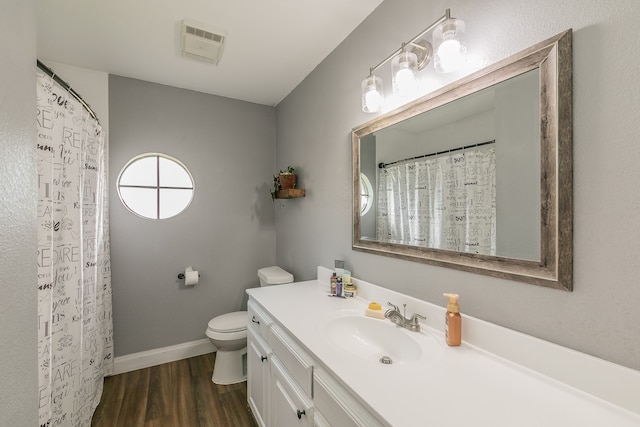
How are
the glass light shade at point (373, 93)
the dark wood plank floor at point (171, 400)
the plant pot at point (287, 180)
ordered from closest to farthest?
the glass light shade at point (373, 93) → the dark wood plank floor at point (171, 400) → the plant pot at point (287, 180)

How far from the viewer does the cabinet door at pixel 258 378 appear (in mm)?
1440

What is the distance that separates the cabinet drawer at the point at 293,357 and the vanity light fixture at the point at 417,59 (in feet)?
4.02

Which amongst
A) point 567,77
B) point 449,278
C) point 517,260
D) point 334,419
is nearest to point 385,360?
point 334,419

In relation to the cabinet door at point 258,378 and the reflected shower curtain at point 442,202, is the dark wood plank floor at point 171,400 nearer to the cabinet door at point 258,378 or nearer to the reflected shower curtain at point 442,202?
the cabinet door at point 258,378

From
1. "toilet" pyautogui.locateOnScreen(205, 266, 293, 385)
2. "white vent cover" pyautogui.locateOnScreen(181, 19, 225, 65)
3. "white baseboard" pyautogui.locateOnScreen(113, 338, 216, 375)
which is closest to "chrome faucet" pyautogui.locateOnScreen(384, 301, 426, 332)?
"toilet" pyautogui.locateOnScreen(205, 266, 293, 385)

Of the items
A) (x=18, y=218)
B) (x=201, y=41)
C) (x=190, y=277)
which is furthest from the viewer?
(x=190, y=277)

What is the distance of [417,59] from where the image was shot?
1255mm

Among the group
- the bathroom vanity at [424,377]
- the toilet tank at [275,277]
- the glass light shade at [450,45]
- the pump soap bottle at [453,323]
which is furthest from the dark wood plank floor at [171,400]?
the glass light shade at [450,45]

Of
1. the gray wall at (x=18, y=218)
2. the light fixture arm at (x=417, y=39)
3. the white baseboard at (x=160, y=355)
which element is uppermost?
the light fixture arm at (x=417, y=39)

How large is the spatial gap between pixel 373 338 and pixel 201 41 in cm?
209

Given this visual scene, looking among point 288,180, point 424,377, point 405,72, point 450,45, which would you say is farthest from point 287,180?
point 424,377

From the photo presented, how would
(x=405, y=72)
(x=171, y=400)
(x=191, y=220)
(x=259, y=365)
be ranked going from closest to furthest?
1. (x=405, y=72)
2. (x=259, y=365)
3. (x=171, y=400)
4. (x=191, y=220)

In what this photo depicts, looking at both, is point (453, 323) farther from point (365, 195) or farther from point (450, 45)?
point (450, 45)

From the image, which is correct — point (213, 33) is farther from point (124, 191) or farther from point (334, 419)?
point (334, 419)
